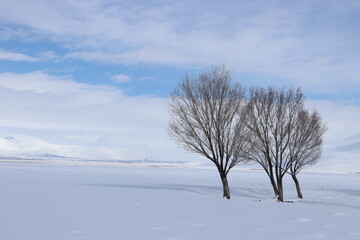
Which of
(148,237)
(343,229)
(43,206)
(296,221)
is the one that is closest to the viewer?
(148,237)

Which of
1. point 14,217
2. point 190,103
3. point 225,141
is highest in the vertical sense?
point 190,103

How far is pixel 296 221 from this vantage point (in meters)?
10.8

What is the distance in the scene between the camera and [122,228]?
9719mm

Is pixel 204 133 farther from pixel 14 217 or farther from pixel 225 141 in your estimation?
pixel 14 217

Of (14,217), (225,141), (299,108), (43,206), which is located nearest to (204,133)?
(225,141)

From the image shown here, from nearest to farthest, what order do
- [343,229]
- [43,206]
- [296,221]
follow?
[343,229] → [296,221] → [43,206]

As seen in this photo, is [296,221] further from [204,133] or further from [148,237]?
[204,133]

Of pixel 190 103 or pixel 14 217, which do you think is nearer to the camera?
pixel 14 217

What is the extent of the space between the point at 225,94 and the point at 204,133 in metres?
3.13

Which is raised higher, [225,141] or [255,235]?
[225,141]

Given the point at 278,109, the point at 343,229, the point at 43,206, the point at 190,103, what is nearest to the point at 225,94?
the point at 190,103

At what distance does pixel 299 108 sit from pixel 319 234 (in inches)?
840

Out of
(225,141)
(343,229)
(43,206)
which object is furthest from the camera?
(225,141)

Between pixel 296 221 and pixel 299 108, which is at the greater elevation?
pixel 299 108
